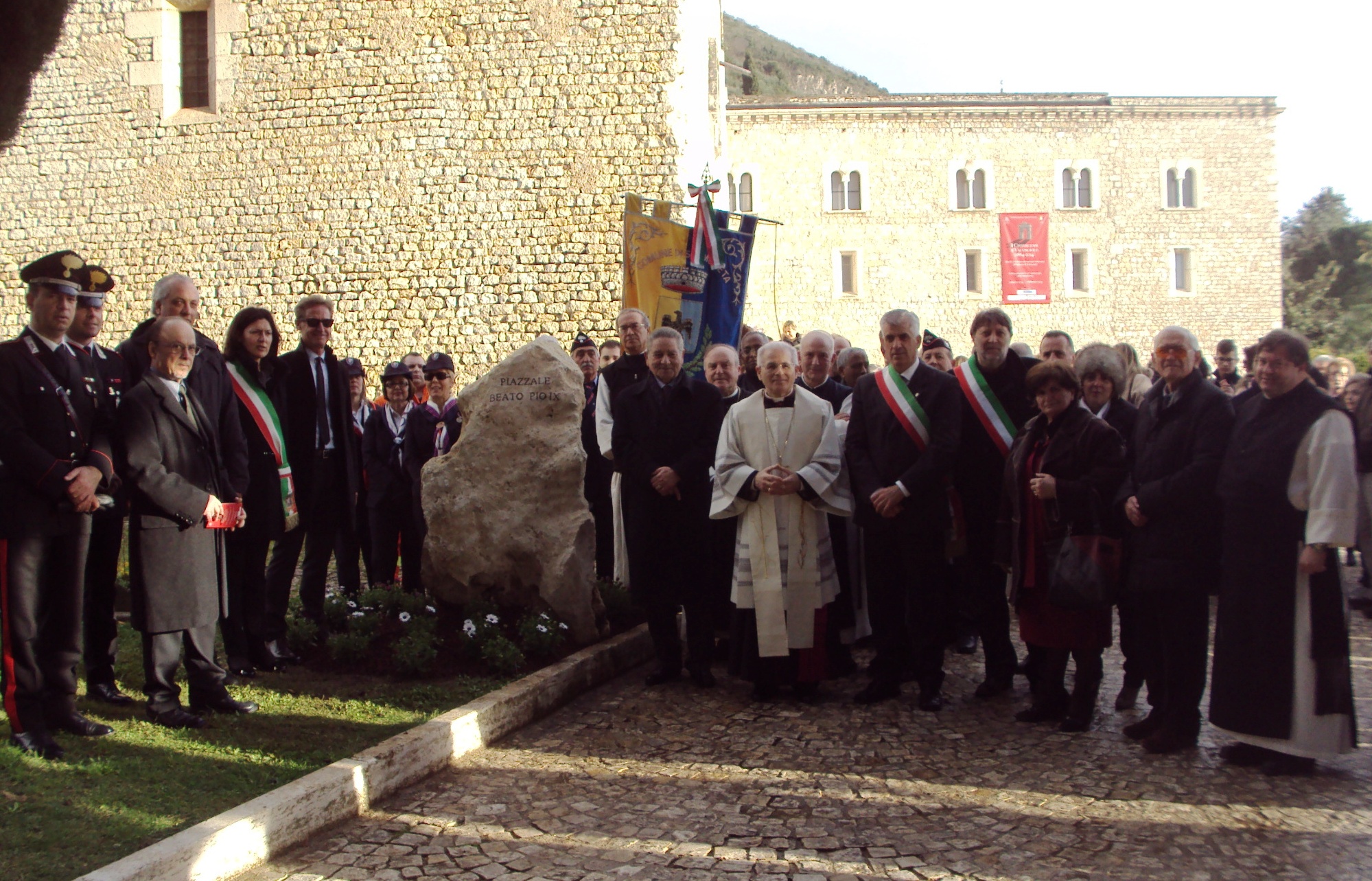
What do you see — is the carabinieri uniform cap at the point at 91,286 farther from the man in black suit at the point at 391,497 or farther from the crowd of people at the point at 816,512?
the man in black suit at the point at 391,497

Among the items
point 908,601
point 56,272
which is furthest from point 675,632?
point 56,272

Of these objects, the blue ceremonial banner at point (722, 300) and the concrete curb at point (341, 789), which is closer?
the concrete curb at point (341, 789)

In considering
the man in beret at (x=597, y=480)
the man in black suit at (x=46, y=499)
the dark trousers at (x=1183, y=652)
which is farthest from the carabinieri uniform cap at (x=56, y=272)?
the dark trousers at (x=1183, y=652)

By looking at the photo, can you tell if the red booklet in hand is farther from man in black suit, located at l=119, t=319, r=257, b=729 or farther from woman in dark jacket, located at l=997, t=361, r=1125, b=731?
woman in dark jacket, located at l=997, t=361, r=1125, b=731

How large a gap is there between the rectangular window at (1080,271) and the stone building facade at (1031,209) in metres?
0.08

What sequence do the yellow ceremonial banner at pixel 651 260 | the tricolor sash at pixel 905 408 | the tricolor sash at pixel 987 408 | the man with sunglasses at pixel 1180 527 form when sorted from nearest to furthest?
1. the man with sunglasses at pixel 1180 527
2. the tricolor sash at pixel 905 408
3. the tricolor sash at pixel 987 408
4. the yellow ceremonial banner at pixel 651 260

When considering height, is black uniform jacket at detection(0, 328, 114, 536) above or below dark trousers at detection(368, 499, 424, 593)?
above

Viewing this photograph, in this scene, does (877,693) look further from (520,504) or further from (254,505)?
(254,505)

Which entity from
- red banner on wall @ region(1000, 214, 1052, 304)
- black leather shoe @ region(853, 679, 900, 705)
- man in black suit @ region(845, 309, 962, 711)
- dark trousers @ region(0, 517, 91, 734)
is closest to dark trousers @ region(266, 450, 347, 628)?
dark trousers @ region(0, 517, 91, 734)

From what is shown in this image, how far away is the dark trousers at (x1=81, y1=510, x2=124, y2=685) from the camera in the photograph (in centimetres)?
467

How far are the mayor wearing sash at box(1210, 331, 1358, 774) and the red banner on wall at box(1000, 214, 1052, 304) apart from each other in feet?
101

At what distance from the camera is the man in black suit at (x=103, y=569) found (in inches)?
177

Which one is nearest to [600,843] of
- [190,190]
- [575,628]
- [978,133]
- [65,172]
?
[575,628]

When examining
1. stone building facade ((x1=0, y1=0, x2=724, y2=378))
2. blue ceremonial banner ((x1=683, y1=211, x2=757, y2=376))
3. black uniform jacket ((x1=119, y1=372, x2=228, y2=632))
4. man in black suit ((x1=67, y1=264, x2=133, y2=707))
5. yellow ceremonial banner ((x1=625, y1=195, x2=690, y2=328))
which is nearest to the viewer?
black uniform jacket ((x1=119, y1=372, x2=228, y2=632))
